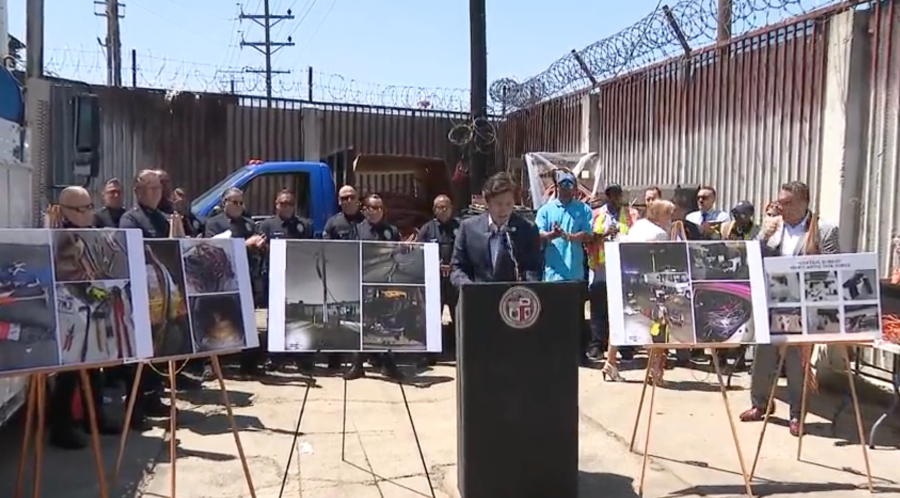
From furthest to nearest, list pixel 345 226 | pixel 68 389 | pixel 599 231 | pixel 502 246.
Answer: pixel 599 231, pixel 345 226, pixel 68 389, pixel 502 246

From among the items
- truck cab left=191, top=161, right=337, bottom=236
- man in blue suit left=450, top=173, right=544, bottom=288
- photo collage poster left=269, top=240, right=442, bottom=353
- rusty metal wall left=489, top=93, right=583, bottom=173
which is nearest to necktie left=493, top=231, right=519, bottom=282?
man in blue suit left=450, top=173, right=544, bottom=288

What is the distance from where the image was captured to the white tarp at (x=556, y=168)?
39.3 ft

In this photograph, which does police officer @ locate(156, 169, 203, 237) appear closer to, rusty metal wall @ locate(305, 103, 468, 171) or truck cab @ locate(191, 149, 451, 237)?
truck cab @ locate(191, 149, 451, 237)

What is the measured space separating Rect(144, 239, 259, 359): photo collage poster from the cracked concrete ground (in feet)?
3.78

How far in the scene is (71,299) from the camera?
13.3 ft

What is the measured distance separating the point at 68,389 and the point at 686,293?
Answer: 13.6ft

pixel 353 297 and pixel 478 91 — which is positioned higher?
pixel 478 91

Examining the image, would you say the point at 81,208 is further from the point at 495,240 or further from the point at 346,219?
the point at 346,219

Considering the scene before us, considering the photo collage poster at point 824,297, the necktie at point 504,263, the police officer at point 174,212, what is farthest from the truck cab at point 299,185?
the photo collage poster at point 824,297

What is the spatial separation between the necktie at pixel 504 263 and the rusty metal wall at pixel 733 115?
4.72 m

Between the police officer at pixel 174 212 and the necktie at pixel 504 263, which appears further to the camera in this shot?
the police officer at pixel 174 212

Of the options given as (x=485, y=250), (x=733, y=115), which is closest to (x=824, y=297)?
(x=485, y=250)

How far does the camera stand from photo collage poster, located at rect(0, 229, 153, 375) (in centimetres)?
387

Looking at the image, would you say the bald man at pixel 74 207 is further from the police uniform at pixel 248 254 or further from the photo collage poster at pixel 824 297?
the photo collage poster at pixel 824 297
